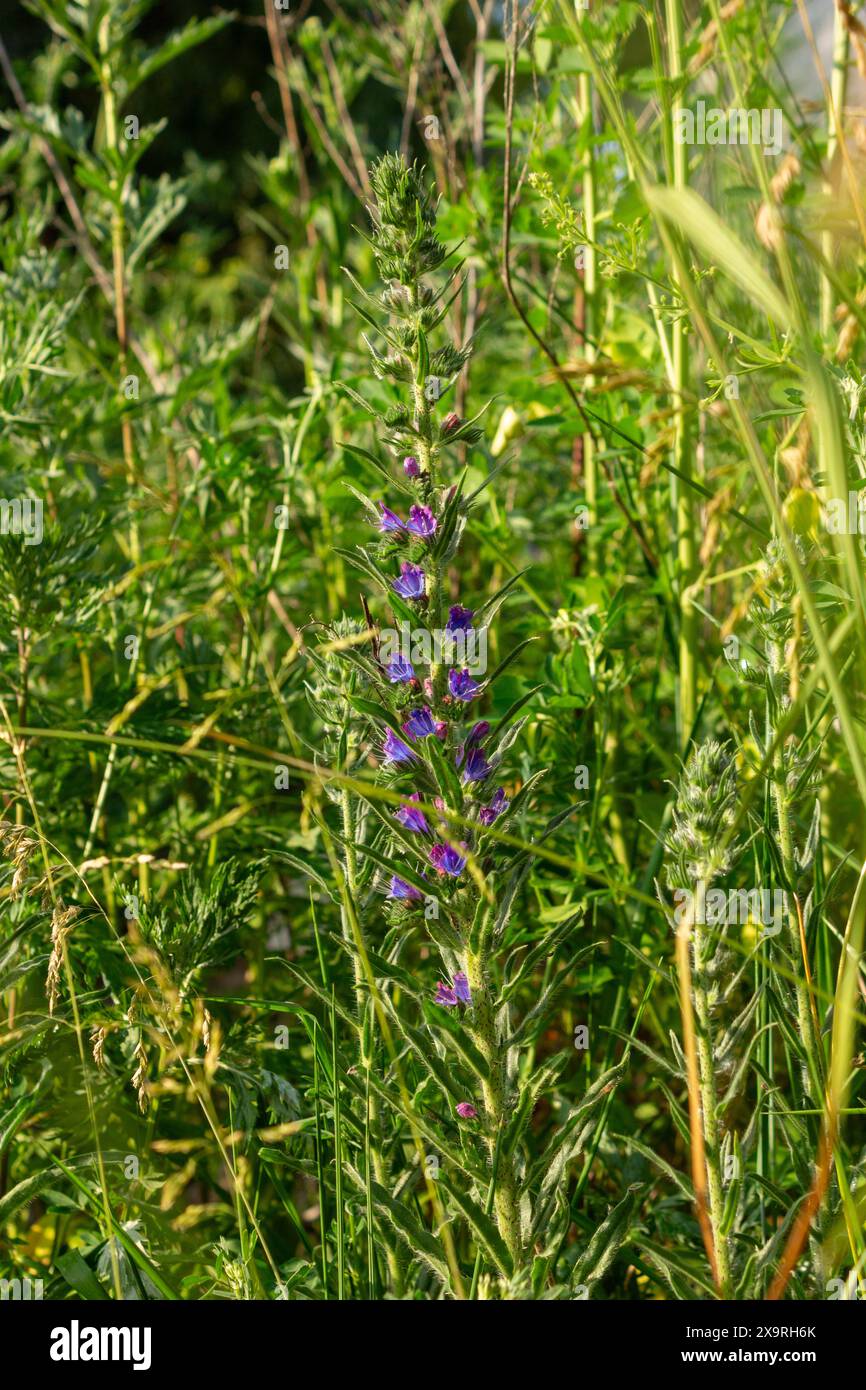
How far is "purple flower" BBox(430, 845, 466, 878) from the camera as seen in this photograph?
90cm

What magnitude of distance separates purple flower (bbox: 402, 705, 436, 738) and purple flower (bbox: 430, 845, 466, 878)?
0.09 meters

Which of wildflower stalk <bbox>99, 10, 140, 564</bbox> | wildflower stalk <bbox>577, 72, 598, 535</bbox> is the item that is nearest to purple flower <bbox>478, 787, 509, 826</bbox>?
wildflower stalk <bbox>577, 72, 598, 535</bbox>

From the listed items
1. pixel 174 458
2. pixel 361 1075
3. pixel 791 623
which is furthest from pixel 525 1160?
pixel 174 458

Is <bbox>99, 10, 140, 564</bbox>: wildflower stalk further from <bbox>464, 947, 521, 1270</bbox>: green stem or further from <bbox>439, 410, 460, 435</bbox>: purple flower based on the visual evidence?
<bbox>464, 947, 521, 1270</bbox>: green stem

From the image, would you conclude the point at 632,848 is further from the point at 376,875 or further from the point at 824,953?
the point at 376,875

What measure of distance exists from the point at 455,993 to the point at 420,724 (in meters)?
0.21

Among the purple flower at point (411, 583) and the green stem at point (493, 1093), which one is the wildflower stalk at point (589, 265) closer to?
the purple flower at point (411, 583)

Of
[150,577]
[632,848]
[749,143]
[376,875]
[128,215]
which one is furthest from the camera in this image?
[128,215]

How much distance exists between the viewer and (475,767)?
923mm

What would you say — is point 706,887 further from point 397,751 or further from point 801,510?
point 801,510

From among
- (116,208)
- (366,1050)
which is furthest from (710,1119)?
(116,208)

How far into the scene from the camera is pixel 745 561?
1.71 metres

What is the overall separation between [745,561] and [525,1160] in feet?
3.25

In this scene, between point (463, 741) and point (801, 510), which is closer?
point (463, 741)
